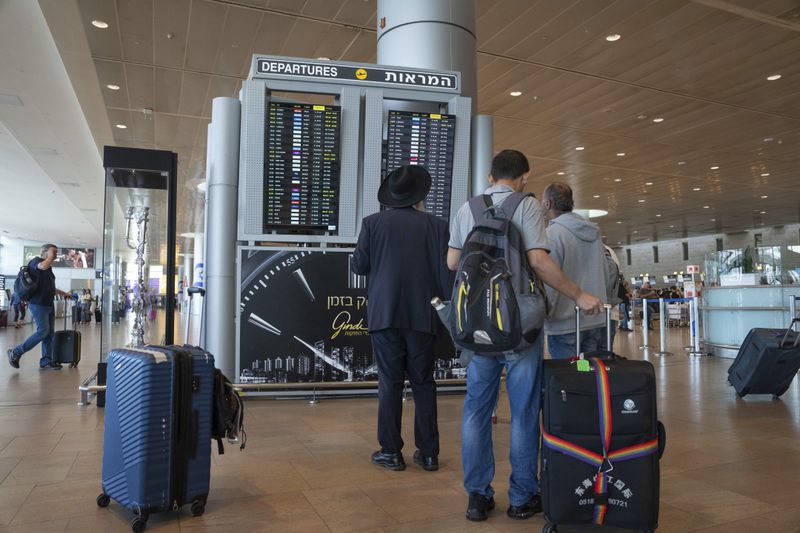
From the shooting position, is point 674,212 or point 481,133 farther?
point 674,212

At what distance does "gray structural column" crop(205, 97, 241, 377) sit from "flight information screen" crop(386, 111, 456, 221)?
4.52ft

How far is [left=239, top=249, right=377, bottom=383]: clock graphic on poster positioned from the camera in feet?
17.3

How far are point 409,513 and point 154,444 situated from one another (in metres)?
1.08

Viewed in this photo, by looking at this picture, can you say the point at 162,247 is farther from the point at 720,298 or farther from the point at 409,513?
the point at 720,298

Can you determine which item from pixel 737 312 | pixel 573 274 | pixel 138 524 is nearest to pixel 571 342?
pixel 573 274

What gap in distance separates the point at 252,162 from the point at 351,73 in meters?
1.17

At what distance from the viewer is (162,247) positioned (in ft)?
18.9

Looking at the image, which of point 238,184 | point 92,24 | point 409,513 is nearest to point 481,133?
point 238,184

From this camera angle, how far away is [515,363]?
2594mm

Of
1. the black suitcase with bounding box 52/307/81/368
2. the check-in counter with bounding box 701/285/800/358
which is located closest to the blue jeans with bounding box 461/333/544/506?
the black suitcase with bounding box 52/307/81/368

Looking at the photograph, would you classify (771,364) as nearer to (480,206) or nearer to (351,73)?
(480,206)

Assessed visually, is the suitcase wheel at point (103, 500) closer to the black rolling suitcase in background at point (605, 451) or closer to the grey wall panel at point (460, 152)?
the black rolling suitcase in background at point (605, 451)

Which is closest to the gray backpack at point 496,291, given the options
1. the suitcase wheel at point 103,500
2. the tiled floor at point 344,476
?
the tiled floor at point 344,476

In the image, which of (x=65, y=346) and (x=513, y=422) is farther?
(x=65, y=346)
